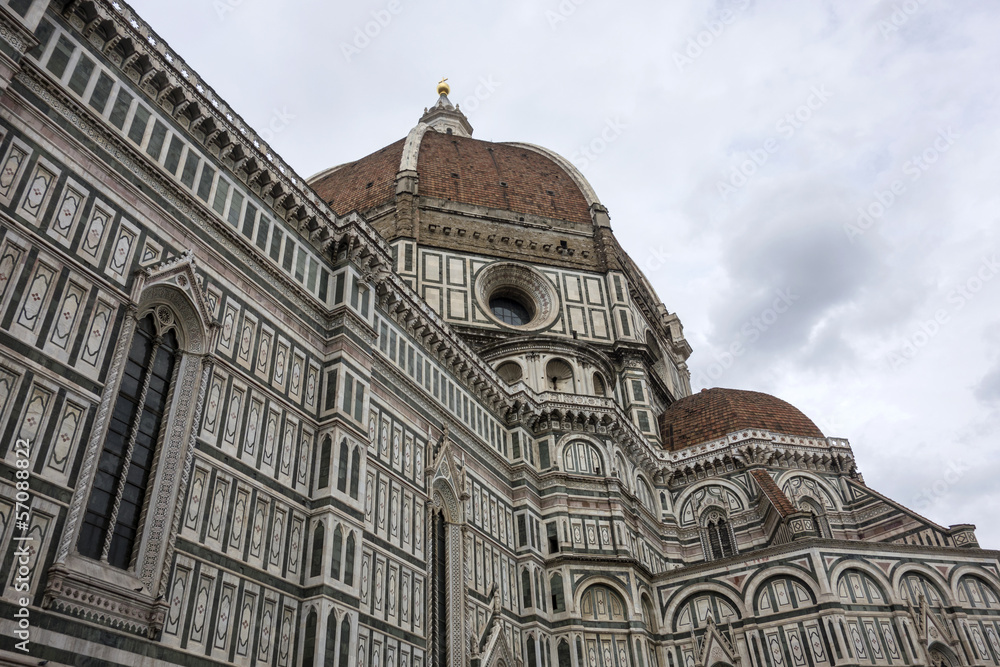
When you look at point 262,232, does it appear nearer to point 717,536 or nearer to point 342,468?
point 342,468

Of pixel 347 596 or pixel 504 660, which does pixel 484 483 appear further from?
pixel 347 596

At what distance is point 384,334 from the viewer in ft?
74.6

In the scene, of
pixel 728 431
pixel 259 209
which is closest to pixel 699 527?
pixel 728 431

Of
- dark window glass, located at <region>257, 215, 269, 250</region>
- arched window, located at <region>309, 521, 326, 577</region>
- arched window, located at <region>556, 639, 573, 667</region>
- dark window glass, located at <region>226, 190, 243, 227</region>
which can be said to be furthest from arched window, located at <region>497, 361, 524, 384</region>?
arched window, located at <region>309, 521, 326, 577</region>

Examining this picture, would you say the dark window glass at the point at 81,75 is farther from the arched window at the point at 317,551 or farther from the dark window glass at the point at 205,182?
the arched window at the point at 317,551

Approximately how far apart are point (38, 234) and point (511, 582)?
17495mm

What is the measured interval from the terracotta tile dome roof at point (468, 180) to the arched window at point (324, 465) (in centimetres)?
2404

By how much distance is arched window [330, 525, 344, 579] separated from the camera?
1659 centimetres

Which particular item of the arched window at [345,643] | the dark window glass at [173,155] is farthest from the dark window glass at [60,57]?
the arched window at [345,643]

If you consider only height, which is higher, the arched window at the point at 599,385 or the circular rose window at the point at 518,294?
the circular rose window at the point at 518,294

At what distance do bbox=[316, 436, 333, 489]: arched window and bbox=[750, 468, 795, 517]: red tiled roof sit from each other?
60.5 ft

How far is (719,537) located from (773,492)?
117 inches

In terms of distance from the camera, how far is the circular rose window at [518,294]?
123 ft

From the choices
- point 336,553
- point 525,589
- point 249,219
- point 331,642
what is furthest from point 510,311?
point 331,642
